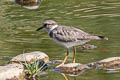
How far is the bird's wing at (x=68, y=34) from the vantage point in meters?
12.7

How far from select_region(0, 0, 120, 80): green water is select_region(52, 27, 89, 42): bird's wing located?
38.3 inches

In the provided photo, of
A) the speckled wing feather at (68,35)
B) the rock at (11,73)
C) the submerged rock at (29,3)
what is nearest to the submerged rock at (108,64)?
the speckled wing feather at (68,35)

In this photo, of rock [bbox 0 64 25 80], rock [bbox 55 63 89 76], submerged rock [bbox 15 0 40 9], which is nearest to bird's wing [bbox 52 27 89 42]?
rock [bbox 55 63 89 76]

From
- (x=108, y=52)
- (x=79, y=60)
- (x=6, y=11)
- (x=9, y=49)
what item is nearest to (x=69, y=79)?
(x=79, y=60)

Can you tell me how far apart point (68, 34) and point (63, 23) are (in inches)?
224

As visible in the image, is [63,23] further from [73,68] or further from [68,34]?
[73,68]

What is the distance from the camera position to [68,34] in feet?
42.2

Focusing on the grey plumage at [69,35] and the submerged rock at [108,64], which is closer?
the submerged rock at [108,64]

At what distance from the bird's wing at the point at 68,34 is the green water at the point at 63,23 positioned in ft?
3.19

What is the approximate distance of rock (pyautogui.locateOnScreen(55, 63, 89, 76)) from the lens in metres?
12.3

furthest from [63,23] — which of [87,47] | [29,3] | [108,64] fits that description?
[29,3]

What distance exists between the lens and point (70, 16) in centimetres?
1984

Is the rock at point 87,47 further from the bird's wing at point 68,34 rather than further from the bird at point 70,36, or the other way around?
the bird's wing at point 68,34

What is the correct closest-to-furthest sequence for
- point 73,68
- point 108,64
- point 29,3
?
point 73,68 → point 108,64 → point 29,3
